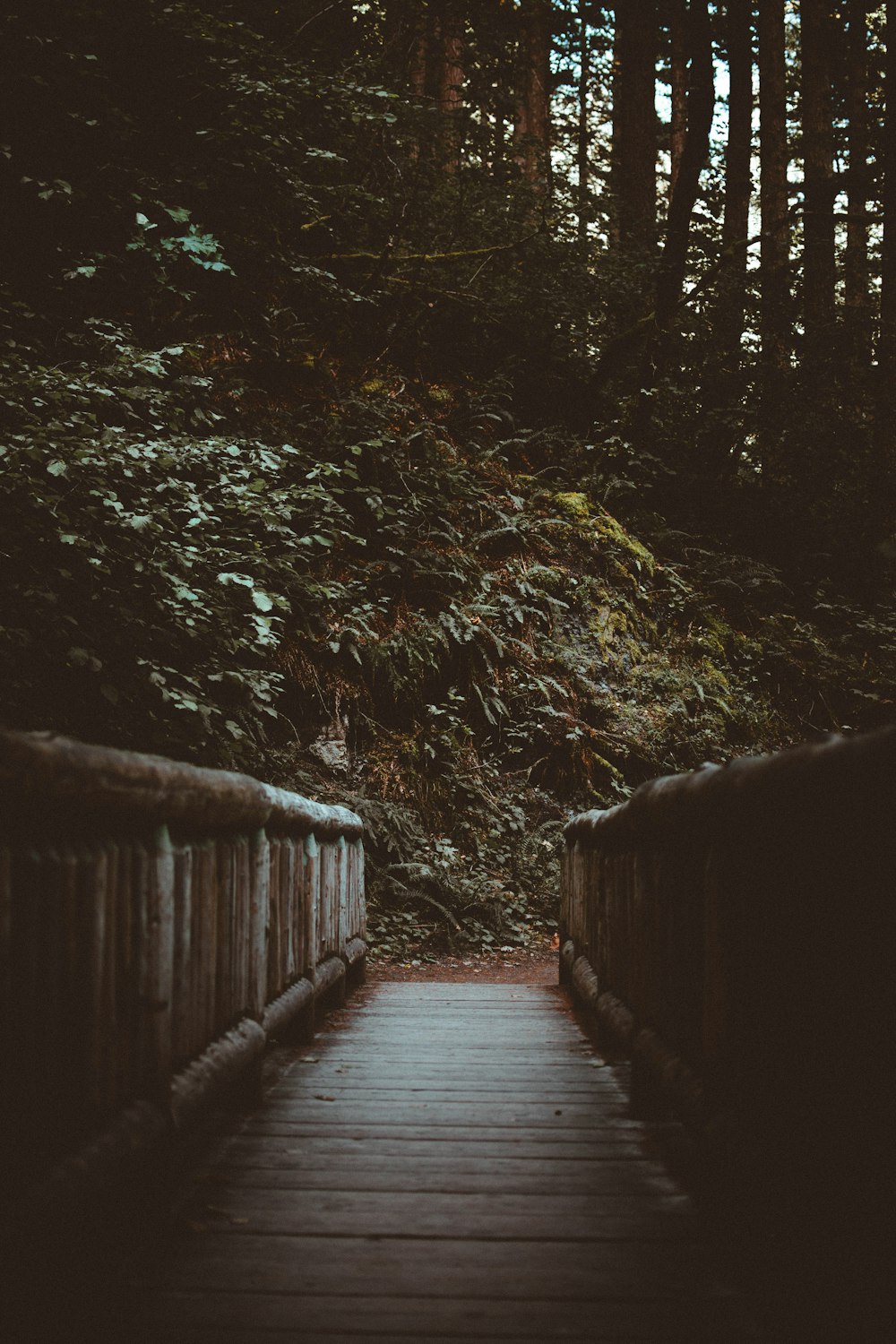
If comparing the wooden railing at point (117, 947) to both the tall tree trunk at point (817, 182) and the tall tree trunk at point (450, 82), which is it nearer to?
the tall tree trunk at point (817, 182)

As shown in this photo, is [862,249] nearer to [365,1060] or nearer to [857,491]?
[857,491]

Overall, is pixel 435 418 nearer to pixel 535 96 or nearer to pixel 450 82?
pixel 450 82

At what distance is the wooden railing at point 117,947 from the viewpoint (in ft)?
7.13

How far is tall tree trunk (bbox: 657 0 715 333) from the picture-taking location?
12.6 metres

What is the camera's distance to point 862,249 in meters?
20.4

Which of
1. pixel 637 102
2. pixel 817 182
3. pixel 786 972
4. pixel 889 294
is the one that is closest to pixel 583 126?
pixel 637 102

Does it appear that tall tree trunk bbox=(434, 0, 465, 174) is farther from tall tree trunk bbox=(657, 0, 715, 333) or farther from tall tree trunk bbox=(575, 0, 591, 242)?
tall tree trunk bbox=(657, 0, 715, 333)

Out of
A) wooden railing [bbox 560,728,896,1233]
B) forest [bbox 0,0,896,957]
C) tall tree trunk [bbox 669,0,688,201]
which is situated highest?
tall tree trunk [bbox 669,0,688,201]

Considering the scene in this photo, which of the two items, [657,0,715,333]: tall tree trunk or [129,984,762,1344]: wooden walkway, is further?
[657,0,715,333]: tall tree trunk

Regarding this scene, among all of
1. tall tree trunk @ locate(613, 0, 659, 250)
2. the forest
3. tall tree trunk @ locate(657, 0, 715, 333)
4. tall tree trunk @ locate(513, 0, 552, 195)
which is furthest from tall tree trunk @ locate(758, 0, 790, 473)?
tall tree trunk @ locate(513, 0, 552, 195)

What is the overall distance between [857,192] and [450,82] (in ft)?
24.9

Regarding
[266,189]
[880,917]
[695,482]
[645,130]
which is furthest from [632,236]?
[880,917]

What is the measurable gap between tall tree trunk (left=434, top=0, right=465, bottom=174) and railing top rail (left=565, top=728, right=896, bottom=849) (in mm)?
15196

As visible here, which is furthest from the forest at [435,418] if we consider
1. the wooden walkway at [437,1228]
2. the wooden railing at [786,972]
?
the wooden railing at [786,972]
